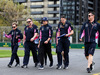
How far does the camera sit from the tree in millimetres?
47906

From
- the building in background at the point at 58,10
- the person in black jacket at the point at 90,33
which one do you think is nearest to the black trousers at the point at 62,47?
the person in black jacket at the point at 90,33

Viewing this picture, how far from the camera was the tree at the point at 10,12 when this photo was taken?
157 feet

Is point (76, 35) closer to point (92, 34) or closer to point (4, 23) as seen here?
point (4, 23)

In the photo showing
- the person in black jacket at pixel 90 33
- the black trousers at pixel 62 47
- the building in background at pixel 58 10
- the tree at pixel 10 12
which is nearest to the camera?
the person in black jacket at pixel 90 33

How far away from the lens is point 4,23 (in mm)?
48938

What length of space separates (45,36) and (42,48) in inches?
17.3

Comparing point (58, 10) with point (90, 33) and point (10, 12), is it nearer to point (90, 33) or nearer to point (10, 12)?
point (10, 12)

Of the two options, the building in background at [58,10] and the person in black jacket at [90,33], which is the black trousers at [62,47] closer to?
the person in black jacket at [90,33]

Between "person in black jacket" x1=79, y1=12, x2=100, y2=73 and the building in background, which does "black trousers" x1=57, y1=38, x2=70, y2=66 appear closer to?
"person in black jacket" x1=79, y1=12, x2=100, y2=73

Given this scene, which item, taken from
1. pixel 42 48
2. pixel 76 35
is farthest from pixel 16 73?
pixel 76 35

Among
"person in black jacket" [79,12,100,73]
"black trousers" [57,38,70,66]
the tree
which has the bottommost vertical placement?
"black trousers" [57,38,70,66]

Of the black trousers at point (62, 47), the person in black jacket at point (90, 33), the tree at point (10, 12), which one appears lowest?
the black trousers at point (62, 47)

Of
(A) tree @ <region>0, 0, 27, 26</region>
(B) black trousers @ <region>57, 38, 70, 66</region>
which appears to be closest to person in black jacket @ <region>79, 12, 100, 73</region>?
(B) black trousers @ <region>57, 38, 70, 66</region>

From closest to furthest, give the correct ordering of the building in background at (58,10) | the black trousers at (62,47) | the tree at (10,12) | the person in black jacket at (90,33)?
1. the person in black jacket at (90,33)
2. the black trousers at (62,47)
3. the tree at (10,12)
4. the building in background at (58,10)
